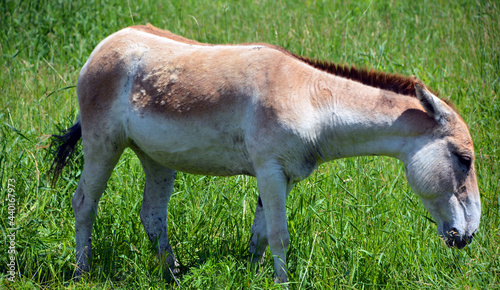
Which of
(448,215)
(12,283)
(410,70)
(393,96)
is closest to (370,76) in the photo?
(393,96)

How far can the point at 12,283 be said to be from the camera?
3947 millimetres

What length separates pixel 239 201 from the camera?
193 inches

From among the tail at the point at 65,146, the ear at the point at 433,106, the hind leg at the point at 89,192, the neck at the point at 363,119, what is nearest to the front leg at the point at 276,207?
the neck at the point at 363,119

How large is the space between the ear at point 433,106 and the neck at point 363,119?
2.5 inches

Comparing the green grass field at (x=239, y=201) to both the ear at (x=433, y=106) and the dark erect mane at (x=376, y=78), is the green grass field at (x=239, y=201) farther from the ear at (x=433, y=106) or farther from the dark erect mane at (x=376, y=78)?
the dark erect mane at (x=376, y=78)

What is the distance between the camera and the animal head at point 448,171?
3492 millimetres

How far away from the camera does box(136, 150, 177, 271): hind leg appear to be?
448cm

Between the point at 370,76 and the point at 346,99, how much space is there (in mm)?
275

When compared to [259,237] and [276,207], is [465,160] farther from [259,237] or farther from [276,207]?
[259,237]

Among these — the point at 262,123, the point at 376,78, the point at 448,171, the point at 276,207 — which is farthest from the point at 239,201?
the point at 448,171

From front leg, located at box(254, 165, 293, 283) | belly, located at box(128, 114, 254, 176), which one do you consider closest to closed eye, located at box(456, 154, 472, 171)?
front leg, located at box(254, 165, 293, 283)

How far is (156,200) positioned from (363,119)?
1.94 metres

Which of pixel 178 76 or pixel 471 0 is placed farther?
pixel 471 0

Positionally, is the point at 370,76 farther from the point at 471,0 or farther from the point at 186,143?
the point at 471,0
